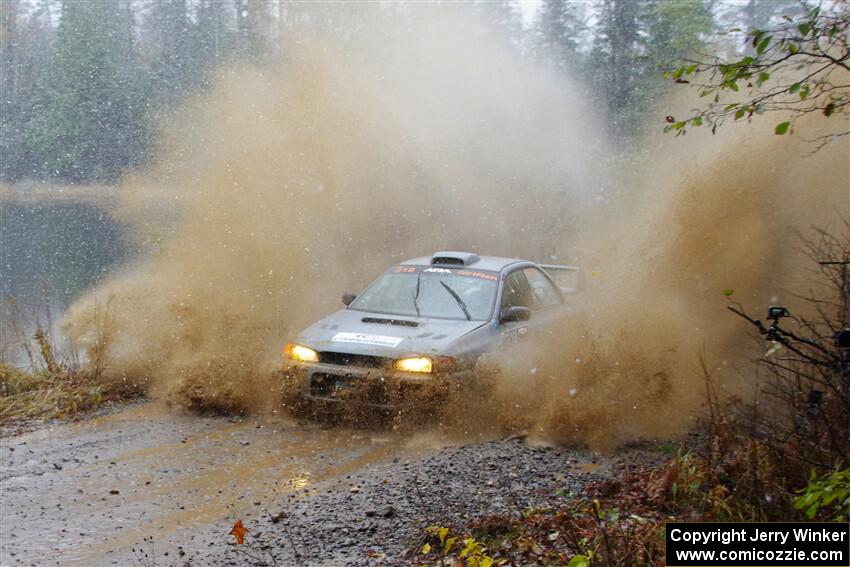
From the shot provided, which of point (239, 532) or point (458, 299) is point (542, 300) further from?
point (239, 532)

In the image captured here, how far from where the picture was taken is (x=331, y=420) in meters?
8.38

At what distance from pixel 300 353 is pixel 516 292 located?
103 inches

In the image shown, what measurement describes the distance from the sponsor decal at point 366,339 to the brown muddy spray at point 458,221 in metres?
1.09

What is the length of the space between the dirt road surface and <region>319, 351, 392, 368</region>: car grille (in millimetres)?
661

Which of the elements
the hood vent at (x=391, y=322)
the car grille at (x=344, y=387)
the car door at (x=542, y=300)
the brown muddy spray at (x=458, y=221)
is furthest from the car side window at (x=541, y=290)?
the car grille at (x=344, y=387)

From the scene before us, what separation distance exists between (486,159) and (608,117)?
500 inches

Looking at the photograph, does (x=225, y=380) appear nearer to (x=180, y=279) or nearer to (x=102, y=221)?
(x=180, y=279)

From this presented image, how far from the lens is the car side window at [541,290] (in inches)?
393

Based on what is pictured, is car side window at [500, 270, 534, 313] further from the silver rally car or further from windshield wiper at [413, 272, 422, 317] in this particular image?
windshield wiper at [413, 272, 422, 317]

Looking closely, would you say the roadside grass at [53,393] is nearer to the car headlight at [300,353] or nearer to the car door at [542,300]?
the car headlight at [300,353]

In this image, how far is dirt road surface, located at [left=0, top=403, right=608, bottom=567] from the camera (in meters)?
5.42

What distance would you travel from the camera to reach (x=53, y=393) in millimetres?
9703

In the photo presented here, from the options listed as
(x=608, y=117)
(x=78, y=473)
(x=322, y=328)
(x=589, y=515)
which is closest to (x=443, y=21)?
(x=608, y=117)

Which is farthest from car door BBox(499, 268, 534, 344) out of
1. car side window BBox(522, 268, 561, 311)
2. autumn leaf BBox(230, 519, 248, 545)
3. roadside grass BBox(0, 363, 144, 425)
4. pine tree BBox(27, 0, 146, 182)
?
pine tree BBox(27, 0, 146, 182)
